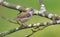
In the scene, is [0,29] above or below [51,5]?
below

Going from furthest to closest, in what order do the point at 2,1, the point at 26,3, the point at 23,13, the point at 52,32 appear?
1. the point at 26,3
2. the point at 52,32
3. the point at 2,1
4. the point at 23,13

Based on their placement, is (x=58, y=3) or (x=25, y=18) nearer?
(x=25, y=18)

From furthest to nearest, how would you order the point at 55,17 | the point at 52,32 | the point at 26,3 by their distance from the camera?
1. the point at 26,3
2. the point at 52,32
3. the point at 55,17

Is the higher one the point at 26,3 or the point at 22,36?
the point at 26,3

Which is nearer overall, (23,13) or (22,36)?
(23,13)

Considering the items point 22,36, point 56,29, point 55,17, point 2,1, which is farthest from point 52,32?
point 55,17

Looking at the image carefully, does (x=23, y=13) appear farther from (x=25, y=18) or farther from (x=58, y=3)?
(x=58, y=3)

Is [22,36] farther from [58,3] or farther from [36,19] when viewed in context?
[58,3]

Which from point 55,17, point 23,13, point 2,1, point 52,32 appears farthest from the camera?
point 52,32

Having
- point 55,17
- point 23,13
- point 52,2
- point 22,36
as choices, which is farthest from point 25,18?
point 52,2
